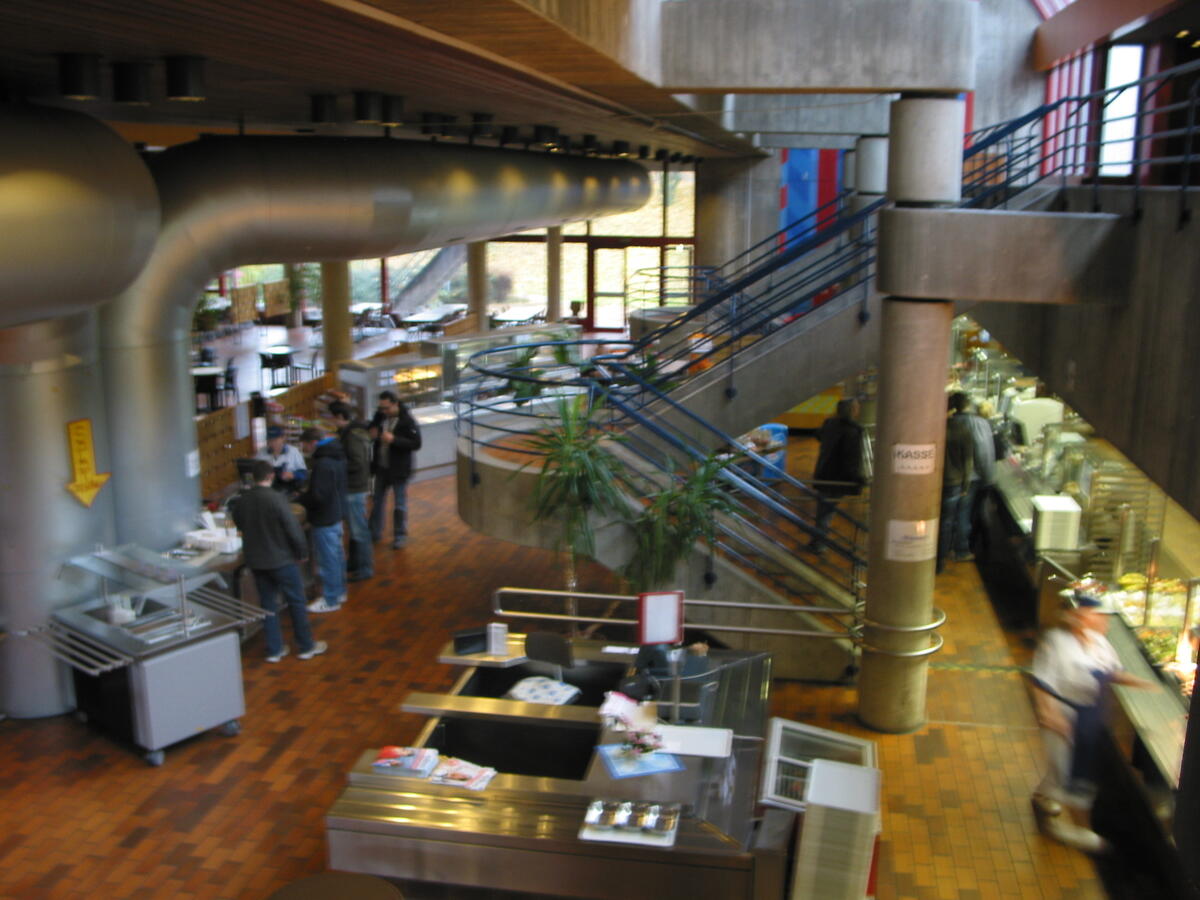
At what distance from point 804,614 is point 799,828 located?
3.53m

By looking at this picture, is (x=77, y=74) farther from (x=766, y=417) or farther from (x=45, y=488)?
(x=766, y=417)

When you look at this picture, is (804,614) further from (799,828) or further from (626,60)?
(626,60)

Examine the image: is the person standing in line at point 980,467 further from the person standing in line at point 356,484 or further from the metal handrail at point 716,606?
the person standing in line at point 356,484

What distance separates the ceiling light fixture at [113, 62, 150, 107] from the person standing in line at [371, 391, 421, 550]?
4.91 m

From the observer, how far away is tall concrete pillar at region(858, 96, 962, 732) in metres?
6.67

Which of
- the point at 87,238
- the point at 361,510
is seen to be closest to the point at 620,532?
the point at 361,510

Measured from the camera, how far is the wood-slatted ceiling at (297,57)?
396cm

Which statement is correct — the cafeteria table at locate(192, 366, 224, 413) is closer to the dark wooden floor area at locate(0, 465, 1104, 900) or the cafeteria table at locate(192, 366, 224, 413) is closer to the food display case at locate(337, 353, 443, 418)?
the food display case at locate(337, 353, 443, 418)

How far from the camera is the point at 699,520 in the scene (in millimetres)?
7574

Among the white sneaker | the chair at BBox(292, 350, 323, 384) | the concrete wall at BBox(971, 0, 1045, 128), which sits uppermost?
the concrete wall at BBox(971, 0, 1045, 128)

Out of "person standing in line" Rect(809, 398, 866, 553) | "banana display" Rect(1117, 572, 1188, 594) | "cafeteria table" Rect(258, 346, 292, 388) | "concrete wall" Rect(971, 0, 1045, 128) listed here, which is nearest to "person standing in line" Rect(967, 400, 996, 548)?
"person standing in line" Rect(809, 398, 866, 553)

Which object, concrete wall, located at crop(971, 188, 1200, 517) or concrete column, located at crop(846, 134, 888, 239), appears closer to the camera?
concrete wall, located at crop(971, 188, 1200, 517)

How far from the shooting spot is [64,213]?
4.84 meters

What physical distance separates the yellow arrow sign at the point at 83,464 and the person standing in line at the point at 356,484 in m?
2.53
